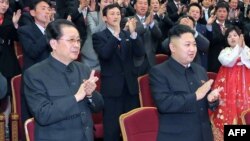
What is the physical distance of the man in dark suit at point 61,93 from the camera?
210cm

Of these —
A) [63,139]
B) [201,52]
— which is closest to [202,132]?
[63,139]

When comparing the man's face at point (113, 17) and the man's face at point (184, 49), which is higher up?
the man's face at point (113, 17)

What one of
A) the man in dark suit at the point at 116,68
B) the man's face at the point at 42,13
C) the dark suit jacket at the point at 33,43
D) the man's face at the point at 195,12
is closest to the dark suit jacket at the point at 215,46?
the man's face at the point at 195,12

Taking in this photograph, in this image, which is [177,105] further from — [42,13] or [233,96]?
[42,13]

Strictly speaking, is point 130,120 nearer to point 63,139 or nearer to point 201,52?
point 63,139

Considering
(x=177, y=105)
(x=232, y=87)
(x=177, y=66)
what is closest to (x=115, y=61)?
(x=232, y=87)

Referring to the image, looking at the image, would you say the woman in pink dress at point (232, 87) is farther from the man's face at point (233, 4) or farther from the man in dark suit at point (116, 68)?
the man's face at point (233, 4)

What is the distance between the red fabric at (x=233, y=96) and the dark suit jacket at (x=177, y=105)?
138cm

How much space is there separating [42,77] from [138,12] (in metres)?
2.67

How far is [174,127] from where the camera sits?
7.81 ft

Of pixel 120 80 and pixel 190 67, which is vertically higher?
pixel 190 67

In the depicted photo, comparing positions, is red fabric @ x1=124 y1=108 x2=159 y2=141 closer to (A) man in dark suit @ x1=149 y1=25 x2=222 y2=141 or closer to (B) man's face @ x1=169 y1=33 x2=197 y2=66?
(A) man in dark suit @ x1=149 y1=25 x2=222 y2=141

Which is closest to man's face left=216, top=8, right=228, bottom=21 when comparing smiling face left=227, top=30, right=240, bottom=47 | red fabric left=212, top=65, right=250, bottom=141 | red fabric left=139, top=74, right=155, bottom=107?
smiling face left=227, top=30, right=240, bottom=47

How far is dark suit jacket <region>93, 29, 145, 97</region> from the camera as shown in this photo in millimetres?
3711
